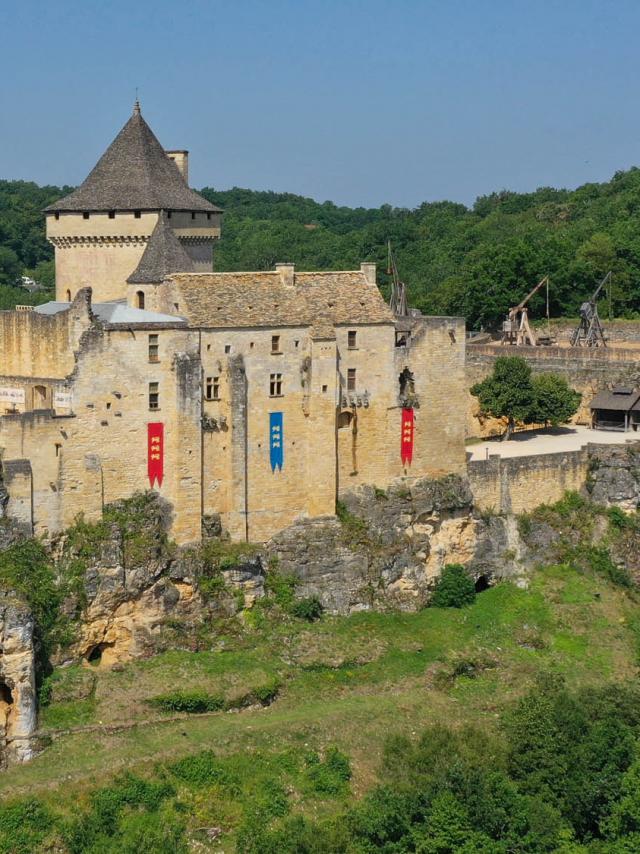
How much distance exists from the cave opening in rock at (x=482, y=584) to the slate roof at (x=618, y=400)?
38.5ft

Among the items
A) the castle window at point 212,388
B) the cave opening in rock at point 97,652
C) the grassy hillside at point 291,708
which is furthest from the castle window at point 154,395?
the cave opening in rock at point 97,652

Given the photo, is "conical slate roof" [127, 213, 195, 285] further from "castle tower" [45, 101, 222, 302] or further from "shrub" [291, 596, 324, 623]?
"shrub" [291, 596, 324, 623]

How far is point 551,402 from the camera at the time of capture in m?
59.5

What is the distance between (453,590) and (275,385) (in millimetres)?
8731

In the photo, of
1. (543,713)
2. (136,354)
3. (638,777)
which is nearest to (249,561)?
(136,354)

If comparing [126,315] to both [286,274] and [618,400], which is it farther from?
[618,400]

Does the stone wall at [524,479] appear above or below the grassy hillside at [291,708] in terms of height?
above

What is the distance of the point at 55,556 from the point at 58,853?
9356 mm

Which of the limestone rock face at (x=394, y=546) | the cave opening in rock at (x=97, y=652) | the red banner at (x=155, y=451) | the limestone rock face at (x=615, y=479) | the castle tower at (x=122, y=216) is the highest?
the castle tower at (x=122, y=216)

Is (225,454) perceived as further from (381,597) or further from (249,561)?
(381,597)

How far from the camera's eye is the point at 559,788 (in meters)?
39.6

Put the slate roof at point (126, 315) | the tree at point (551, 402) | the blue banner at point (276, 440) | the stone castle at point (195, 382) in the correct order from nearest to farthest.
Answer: the stone castle at point (195, 382)
the slate roof at point (126, 315)
the blue banner at point (276, 440)
the tree at point (551, 402)

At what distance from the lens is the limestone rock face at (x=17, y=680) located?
133 ft

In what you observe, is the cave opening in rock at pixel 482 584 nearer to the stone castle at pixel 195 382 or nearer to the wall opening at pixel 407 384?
the stone castle at pixel 195 382
